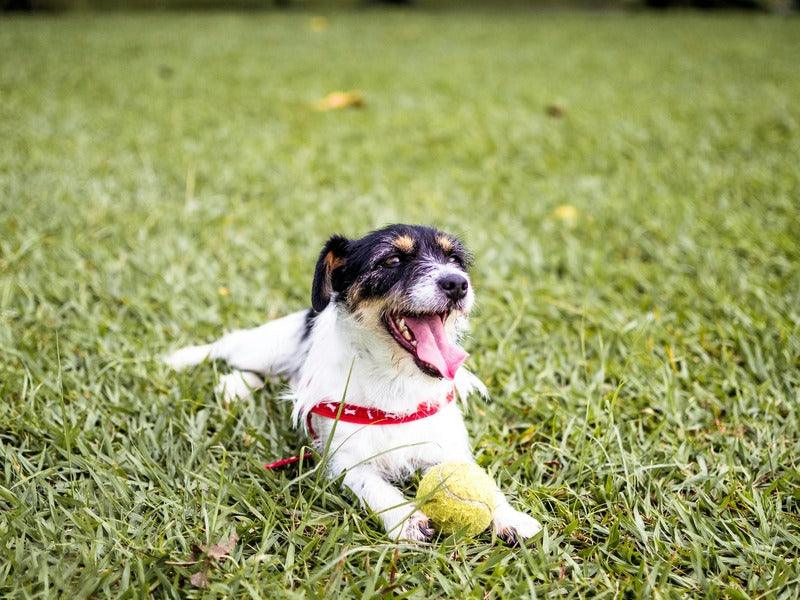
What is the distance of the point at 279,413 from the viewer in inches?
104

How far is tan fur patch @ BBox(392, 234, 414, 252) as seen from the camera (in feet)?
7.45

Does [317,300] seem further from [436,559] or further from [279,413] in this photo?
[436,559]

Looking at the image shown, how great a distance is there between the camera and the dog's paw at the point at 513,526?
6.48 feet

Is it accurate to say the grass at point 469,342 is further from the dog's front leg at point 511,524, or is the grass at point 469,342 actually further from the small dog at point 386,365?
the small dog at point 386,365

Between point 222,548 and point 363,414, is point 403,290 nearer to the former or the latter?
point 363,414

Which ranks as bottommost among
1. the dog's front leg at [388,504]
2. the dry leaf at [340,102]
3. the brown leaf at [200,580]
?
the brown leaf at [200,580]

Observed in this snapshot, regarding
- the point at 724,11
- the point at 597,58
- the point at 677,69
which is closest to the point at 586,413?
the point at 677,69

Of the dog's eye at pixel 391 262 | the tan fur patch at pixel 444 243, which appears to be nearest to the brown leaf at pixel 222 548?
the dog's eye at pixel 391 262

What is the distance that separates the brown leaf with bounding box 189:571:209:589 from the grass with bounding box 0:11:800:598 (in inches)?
1.0

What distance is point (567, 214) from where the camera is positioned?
179 inches

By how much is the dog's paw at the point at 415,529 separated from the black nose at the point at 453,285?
2.37 feet

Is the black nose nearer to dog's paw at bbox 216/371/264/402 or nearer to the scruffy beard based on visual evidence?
the scruffy beard

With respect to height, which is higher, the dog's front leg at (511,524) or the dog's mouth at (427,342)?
the dog's mouth at (427,342)

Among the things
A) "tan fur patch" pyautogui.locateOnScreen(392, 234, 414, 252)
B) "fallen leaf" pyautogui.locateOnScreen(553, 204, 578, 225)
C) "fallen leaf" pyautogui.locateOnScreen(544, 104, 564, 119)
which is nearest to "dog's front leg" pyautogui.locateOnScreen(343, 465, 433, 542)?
"tan fur patch" pyautogui.locateOnScreen(392, 234, 414, 252)
